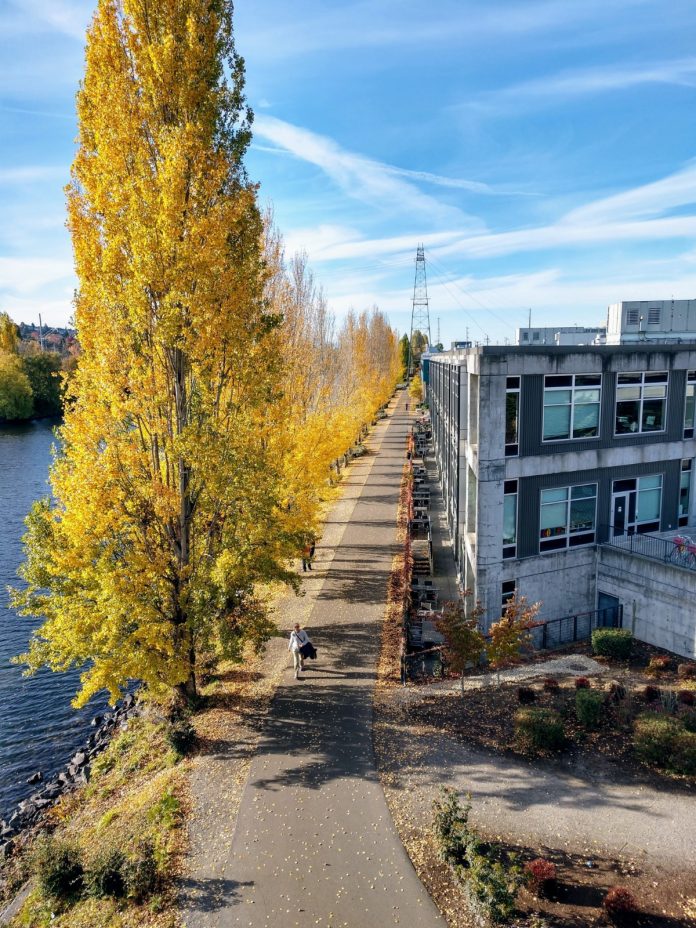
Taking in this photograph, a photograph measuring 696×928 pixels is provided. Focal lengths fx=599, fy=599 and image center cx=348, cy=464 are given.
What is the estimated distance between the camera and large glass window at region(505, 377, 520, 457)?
19.6m

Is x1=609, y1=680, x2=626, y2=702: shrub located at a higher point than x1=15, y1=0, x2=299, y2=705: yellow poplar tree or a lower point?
lower

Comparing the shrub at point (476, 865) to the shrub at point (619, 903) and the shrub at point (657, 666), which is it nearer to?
the shrub at point (619, 903)

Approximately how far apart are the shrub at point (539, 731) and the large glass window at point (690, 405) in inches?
580

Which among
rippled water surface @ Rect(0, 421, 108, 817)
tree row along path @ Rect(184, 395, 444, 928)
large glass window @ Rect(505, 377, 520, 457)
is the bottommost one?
rippled water surface @ Rect(0, 421, 108, 817)

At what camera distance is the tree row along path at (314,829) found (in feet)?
31.0

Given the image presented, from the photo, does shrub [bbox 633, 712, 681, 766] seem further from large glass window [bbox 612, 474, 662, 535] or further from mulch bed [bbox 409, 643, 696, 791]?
large glass window [bbox 612, 474, 662, 535]

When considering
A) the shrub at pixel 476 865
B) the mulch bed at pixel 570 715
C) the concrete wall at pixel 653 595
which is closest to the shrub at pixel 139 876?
the shrub at pixel 476 865

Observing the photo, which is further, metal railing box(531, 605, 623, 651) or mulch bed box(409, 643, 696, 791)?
metal railing box(531, 605, 623, 651)

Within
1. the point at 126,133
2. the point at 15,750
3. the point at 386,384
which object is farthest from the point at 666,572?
the point at 386,384

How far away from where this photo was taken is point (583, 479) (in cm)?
2136

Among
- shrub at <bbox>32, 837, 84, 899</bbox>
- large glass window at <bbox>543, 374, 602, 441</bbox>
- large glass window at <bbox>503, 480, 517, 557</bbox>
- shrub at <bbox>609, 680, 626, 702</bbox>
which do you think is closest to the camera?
shrub at <bbox>32, 837, 84, 899</bbox>

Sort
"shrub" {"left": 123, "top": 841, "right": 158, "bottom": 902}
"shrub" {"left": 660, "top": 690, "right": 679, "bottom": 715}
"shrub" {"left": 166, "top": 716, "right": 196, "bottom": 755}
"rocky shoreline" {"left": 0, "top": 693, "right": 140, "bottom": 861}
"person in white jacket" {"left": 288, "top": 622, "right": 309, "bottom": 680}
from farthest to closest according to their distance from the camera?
1. "person in white jacket" {"left": 288, "top": 622, "right": 309, "bottom": 680}
2. "rocky shoreline" {"left": 0, "top": 693, "right": 140, "bottom": 861}
3. "shrub" {"left": 166, "top": 716, "right": 196, "bottom": 755}
4. "shrub" {"left": 660, "top": 690, "right": 679, "bottom": 715}
5. "shrub" {"left": 123, "top": 841, "right": 158, "bottom": 902}

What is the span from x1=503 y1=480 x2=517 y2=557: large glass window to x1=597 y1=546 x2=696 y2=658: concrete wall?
3.78m

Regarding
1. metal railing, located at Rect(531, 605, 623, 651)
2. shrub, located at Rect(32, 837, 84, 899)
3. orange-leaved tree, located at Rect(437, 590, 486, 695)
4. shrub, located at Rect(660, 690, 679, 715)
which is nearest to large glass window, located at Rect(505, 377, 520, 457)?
metal railing, located at Rect(531, 605, 623, 651)
